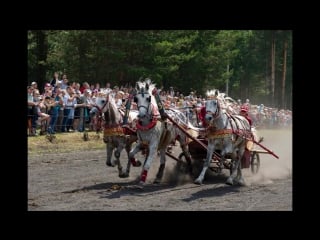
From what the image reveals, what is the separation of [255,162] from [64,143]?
6.87 m

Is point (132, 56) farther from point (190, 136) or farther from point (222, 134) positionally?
point (222, 134)

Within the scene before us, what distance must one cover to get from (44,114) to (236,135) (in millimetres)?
7773

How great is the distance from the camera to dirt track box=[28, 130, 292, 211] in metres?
10.6

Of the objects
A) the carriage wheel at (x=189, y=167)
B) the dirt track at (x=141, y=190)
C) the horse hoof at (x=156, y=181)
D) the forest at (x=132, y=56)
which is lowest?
the dirt track at (x=141, y=190)

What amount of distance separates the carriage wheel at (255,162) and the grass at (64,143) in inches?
247

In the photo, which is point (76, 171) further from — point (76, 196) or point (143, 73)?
point (143, 73)

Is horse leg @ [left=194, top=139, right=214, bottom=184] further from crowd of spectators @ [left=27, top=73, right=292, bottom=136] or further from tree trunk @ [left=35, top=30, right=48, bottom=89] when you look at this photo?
tree trunk @ [left=35, top=30, right=48, bottom=89]

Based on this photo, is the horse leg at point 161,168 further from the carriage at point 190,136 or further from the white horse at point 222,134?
the white horse at point 222,134

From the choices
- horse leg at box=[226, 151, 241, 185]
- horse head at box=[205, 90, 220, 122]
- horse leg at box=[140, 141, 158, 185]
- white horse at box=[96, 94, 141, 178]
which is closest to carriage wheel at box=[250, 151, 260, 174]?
horse leg at box=[226, 151, 241, 185]

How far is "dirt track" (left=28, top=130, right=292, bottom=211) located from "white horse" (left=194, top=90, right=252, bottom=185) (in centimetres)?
39

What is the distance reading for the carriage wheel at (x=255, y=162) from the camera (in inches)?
602

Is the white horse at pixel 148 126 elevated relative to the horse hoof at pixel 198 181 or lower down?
elevated

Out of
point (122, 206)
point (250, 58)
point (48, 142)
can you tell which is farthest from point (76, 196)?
point (250, 58)

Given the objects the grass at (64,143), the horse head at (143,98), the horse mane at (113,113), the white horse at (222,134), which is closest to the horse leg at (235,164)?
the white horse at (222,134)
